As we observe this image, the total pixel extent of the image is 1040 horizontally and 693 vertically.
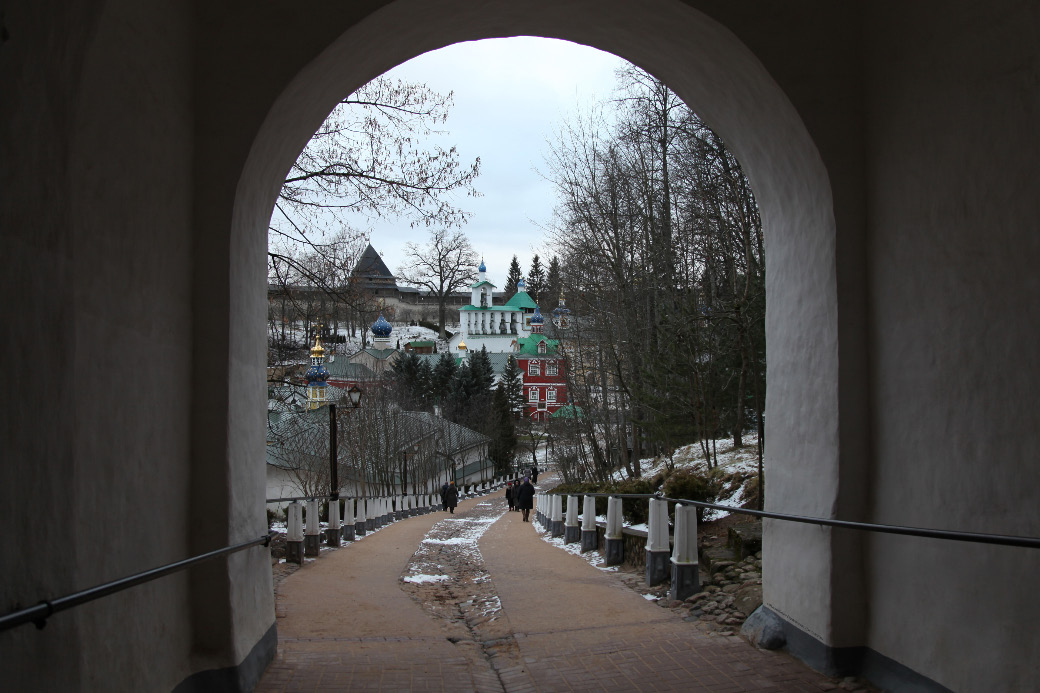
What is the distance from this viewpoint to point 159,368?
4121mm

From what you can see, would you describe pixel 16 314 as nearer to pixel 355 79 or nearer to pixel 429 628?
pixel 355 79

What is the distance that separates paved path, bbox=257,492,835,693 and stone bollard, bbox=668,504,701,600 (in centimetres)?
30

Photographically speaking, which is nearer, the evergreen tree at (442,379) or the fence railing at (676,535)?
the fence railing at (676,535)

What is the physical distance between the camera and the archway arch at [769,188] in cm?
494

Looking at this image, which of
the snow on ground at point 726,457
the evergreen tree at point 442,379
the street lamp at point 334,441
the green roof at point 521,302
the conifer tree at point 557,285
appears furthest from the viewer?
the green roof at point 521,302

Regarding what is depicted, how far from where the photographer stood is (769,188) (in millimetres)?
5977

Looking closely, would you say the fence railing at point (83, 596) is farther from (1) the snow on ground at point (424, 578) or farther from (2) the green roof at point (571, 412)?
A: (2) the green roof at point (571, 412)

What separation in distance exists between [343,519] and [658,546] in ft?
36.0

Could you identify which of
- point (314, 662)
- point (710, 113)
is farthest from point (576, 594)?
point (710, 113)

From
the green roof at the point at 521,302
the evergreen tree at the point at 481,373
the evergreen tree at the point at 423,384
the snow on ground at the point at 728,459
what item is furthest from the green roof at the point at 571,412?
the green roof at the point at 521,302

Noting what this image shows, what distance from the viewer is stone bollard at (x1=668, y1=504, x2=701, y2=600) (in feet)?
23.3

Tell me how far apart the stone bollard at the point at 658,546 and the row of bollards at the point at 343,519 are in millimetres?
5028

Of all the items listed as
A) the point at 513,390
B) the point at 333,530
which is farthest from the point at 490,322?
the point at 333,530

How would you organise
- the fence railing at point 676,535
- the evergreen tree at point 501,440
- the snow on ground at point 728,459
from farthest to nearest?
1. the evergreen tree at point 501,440
2. the snow on ground at point 728,459
3. the fence railing at point 676,535
